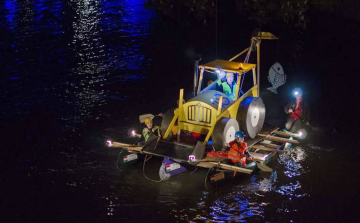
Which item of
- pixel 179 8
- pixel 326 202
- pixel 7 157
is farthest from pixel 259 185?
pixel 179 8

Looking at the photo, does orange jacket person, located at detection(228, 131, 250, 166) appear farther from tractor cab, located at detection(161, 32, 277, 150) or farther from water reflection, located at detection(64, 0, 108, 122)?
water reflection, located at detection(64, 0, 108, 122)

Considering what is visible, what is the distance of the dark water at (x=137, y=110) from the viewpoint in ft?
34.7

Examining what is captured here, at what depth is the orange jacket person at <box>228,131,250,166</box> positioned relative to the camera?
35.6 ft

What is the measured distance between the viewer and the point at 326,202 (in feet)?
34.7

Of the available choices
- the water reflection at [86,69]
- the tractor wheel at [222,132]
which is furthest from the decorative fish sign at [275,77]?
the tractor wheel at [222,132]

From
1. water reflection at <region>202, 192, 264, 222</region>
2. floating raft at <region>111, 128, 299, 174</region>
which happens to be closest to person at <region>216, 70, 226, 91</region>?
floating raft at <region>111, 128, 299, 174</region>

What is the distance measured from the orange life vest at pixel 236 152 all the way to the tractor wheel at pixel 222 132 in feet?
0.80

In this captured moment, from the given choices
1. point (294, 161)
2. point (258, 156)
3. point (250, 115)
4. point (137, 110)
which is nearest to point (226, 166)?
point (258, 156)

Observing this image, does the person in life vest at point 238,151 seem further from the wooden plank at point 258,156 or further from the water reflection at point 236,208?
the water reflection at point 236,208

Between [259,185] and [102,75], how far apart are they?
11608mm

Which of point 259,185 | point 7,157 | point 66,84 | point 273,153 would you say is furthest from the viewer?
point 66,84

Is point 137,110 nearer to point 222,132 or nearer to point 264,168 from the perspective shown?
point 222,132

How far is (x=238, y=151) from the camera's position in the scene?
429 inches

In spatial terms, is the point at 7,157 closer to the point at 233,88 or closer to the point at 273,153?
the point at 233,88
